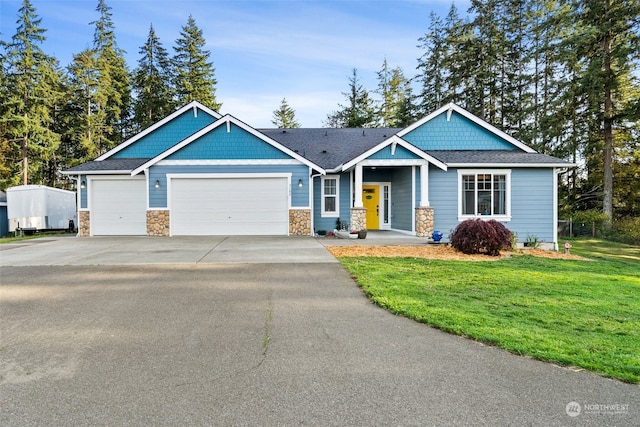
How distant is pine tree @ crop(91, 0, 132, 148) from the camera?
30203mm

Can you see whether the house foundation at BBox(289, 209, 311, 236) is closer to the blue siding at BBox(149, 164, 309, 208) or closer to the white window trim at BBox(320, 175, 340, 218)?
the blue siding at BBox(149, 164, 309, 208)

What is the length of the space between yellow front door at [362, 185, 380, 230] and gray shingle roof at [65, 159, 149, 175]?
10.2 metres

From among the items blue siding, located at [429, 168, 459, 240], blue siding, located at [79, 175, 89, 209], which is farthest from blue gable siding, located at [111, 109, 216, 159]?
blue siding, located at [429, 168, 459, 240]

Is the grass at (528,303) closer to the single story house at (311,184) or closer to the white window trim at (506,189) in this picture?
the white window trim at (506,189)

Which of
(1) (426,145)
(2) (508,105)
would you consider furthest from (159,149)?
(2) (508,105)

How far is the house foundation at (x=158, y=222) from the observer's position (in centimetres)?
1477

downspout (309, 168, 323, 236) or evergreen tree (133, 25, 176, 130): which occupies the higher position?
evergreen tree (133, 25, 176, 130)

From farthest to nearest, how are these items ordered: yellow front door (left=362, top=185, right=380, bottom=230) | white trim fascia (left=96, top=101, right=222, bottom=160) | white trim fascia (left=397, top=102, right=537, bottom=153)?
yellow front door (left=362, top=185, right=380, bottom=230) < white trim fascia (left=96, top=101, right=222, bottom=160) < white trim fascia (left=397, top=102, right=537, bottom=153)

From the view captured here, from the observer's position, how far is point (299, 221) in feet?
49.4

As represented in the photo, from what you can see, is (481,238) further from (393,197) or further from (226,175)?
(226,175)

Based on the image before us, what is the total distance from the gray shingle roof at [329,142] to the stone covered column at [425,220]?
4.11m

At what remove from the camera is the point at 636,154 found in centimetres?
2178

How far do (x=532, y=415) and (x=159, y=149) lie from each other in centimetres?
1757

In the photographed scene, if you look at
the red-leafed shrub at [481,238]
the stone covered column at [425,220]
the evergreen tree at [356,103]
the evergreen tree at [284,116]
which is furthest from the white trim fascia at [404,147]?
the evergreen tree at [284,116]
